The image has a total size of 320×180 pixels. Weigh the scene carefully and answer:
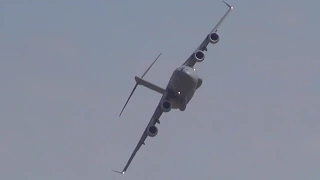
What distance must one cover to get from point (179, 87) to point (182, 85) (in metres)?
0.45

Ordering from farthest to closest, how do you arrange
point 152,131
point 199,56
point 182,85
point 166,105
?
point 152,131
point 199,56
point 166,105
point 182,85

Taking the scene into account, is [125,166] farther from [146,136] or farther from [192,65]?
[192,65]

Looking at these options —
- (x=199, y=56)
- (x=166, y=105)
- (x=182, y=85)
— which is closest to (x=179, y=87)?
(x=182, y=85)

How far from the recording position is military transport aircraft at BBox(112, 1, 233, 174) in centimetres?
8006

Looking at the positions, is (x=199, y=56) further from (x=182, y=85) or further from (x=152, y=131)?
(x=152, y=131)

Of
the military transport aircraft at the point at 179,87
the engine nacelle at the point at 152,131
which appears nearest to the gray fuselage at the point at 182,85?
the military transport aircraft at the point at 179,87

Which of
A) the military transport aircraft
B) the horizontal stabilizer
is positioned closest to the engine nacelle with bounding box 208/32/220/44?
the military transport aircraft

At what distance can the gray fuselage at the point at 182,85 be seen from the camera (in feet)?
262

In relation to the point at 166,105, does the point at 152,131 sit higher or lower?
lower

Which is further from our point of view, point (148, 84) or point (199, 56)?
point (148, 84)

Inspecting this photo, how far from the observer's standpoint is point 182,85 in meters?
80.2

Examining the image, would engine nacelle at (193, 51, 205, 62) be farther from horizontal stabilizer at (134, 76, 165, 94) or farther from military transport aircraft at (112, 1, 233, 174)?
horizontal stabilizer at (134, 76, 165, 94)

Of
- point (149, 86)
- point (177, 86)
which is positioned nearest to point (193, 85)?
point (177, 86)

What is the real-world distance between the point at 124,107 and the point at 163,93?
452 cm
